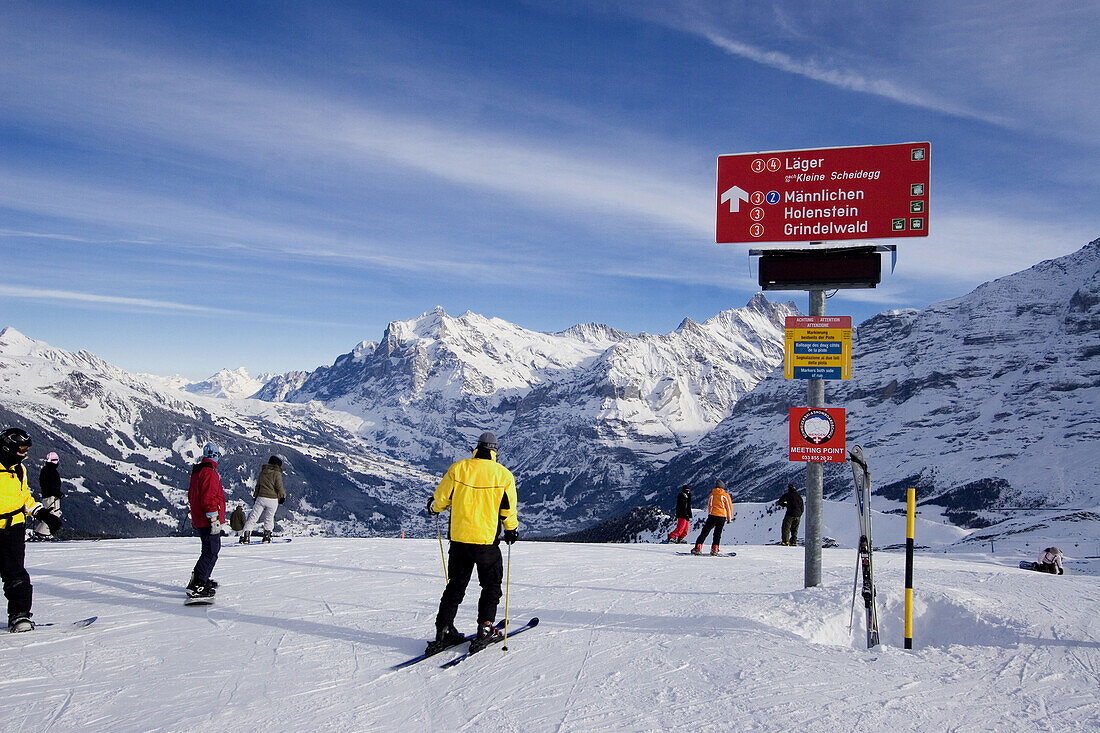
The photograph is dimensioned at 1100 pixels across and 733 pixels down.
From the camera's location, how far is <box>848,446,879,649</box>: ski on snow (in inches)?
353

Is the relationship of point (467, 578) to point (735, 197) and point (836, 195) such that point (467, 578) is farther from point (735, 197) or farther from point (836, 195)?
point (836, 195)

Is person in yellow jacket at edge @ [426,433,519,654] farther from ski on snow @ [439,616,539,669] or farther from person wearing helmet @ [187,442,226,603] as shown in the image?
person wearing helmet @ [187,442,226,603]

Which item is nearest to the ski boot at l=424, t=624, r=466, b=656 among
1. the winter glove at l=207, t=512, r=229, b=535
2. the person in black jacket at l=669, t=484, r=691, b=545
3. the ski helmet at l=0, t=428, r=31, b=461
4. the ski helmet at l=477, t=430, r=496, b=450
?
the ski helmet at l=477, t=430, r=496, b=450

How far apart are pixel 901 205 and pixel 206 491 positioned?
11.6 m

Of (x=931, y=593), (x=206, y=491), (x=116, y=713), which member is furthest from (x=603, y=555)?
(x=116, y=713)

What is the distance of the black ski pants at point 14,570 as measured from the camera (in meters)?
9.05

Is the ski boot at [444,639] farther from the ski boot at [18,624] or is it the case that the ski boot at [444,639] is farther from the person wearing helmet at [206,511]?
the ski boot at [18,624]

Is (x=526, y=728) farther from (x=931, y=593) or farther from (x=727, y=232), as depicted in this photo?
(x=727, y=232)

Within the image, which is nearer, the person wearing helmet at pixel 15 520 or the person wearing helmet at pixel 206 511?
the person wearing helmet at pixel 15 520

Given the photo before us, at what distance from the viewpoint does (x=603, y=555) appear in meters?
19.2

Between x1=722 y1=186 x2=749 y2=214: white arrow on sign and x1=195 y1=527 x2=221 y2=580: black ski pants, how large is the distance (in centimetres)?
964

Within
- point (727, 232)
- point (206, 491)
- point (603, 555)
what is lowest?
point (603, 555)

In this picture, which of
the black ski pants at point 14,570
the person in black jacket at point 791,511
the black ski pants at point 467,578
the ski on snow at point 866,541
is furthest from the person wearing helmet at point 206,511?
the person in black jacket at point 791,511

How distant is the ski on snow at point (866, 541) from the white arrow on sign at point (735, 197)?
4.60 meters
